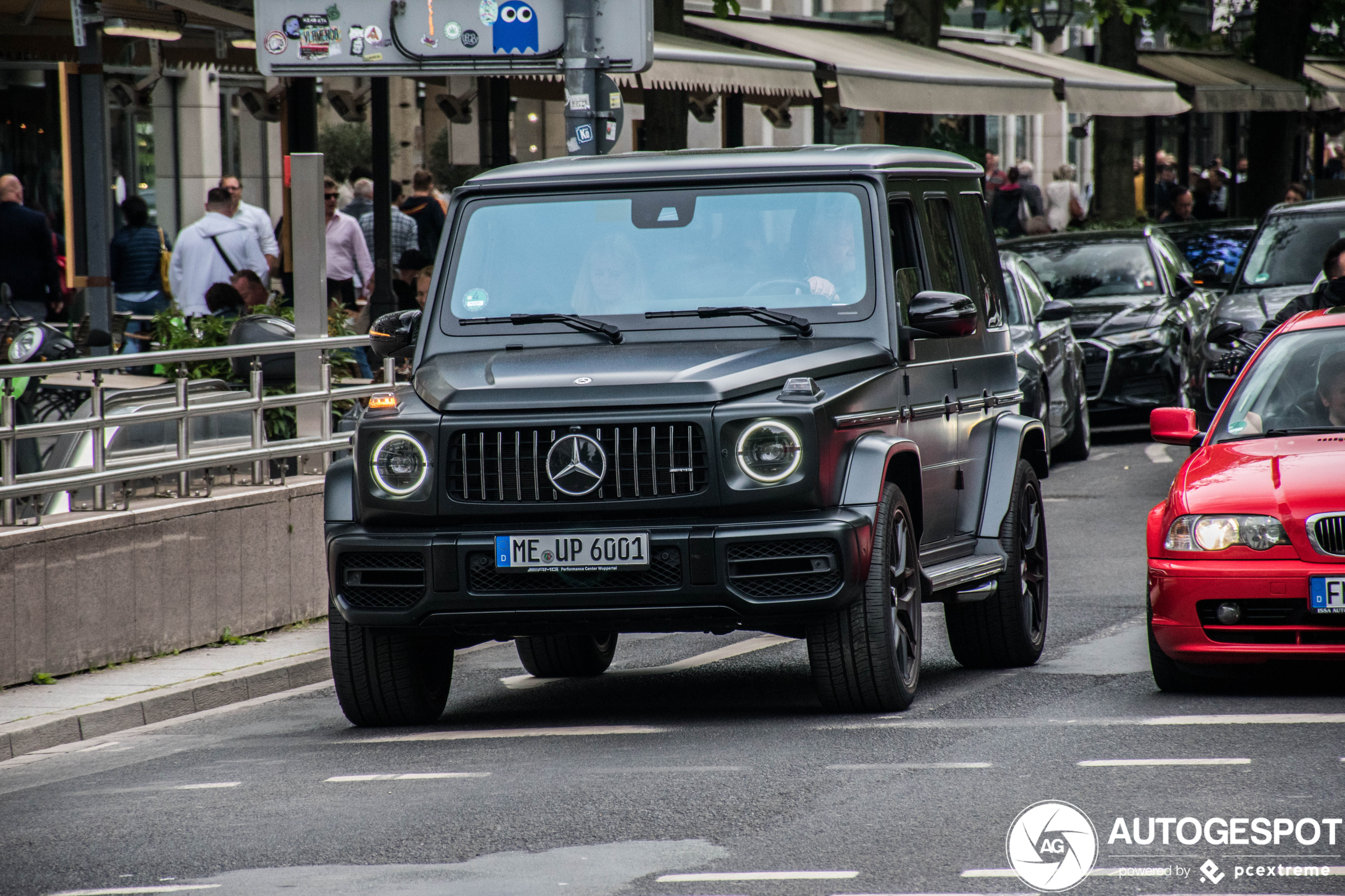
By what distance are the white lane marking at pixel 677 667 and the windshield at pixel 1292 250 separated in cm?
877

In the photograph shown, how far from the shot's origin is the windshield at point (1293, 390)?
30.6 ft

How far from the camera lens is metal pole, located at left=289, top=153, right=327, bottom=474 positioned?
12117 mm

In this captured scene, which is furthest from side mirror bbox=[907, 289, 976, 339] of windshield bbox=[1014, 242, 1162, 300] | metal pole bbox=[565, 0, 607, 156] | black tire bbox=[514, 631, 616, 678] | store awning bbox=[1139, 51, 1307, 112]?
store awning bbox=[1139, 51, 1307, 112]

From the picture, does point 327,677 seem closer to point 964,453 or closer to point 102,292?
point 964,453

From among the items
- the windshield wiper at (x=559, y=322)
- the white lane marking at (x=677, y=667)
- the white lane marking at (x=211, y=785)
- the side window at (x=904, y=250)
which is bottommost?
the white lane marking at (x=677, y=667)

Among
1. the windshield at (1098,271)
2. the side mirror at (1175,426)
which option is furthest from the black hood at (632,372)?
the windshield at (1098,271)

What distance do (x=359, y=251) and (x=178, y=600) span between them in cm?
992

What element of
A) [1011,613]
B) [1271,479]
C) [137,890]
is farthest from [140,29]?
[137,890]

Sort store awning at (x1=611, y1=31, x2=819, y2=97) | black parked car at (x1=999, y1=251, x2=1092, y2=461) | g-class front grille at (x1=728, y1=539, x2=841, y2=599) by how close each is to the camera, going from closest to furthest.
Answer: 1. g-class front grille at (x1=728, y1=539, x2=841, y2=599)
2. black parked car at (x1=999, y1=251, x2=1092, y2=461)
3. store awning at (x1=611, y1=31, x2=819, y2=97)

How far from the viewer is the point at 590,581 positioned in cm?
797

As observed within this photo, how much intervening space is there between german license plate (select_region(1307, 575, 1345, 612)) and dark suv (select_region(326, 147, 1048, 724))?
1.31 m

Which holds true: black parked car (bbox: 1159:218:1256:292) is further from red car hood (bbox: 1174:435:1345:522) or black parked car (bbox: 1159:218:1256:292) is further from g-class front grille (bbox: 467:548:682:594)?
g-class front grille (bbox: 467:548:682:594)

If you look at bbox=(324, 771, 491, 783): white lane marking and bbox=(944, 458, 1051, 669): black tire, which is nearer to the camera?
bbox=(324, 771, 491, 783): white lane marking

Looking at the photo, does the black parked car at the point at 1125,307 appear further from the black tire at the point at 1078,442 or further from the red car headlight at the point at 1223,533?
the red car headlight at the point at 1223,533
